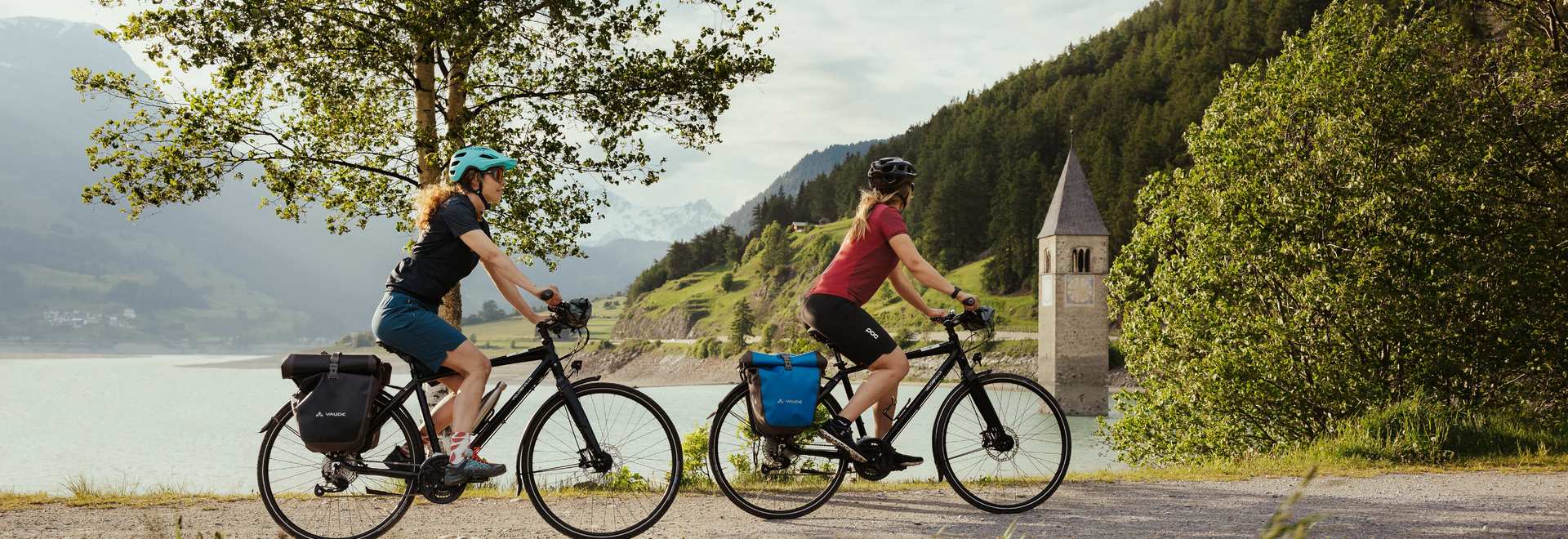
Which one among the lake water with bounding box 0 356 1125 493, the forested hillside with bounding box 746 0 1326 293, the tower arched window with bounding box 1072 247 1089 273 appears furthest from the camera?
the forested hillside with bounding box 746 0 1326 293

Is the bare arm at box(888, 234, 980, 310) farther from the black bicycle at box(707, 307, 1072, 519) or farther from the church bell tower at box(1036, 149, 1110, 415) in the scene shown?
the church bell tower at box(1036, 149, 1110, 415)

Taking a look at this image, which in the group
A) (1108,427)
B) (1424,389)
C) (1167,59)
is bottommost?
(1108,427)

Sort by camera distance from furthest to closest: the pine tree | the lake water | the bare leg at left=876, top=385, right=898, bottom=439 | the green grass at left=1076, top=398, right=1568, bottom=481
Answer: the pine tree
the lake water
the green grass at left=1076, top=398, right=1568, bottom=481
the bare leg at left=876, top=385, right=898, bottom=439

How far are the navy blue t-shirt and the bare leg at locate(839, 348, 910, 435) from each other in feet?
Answer: 7.09

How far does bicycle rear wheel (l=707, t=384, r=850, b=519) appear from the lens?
18.6ft

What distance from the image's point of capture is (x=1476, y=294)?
14.6 metres

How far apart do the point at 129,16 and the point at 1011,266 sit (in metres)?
101

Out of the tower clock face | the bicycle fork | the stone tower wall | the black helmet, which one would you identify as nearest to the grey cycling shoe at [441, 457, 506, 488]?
the bicycle fork

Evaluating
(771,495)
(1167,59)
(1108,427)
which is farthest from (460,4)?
(1167,59)

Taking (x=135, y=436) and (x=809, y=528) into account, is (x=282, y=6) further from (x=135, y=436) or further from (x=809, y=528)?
(x=135, y=436)

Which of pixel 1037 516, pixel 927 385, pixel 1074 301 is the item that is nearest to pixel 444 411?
pixel 927 385

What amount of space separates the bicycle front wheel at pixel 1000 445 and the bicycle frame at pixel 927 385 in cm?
2

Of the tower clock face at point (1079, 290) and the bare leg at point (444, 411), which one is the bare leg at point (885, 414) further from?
the tower clock face at point (1079, 290)

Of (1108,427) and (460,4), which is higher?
(460,4)
